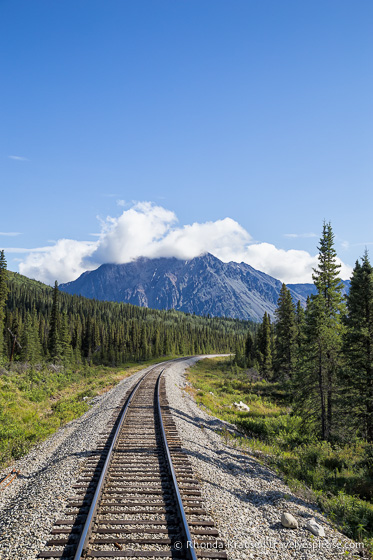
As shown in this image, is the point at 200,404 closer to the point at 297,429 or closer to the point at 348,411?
the point at 297,429

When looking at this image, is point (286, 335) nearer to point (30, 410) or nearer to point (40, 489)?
point (30, 410)

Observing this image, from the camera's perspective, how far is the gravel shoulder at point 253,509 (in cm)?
600

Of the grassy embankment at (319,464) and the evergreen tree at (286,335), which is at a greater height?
the evergreen tree at (286,335)

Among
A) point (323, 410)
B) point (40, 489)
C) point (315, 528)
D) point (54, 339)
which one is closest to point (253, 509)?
point (315, 528)

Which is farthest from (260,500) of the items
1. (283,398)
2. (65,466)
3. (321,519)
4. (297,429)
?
(283,398)

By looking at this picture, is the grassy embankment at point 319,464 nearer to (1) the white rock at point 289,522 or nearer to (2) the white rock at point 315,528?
(2) the white rock at point 315,528

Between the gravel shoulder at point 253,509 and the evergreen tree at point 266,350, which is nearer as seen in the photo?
the gravel shoulder at point 253,509

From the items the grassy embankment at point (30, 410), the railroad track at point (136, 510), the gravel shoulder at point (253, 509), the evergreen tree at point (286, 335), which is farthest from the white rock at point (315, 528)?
the evergreen tree at point (286, 335)

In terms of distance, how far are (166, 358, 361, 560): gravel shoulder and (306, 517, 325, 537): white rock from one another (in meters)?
0.10

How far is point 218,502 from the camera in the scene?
7488mm

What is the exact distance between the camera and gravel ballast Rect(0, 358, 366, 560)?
5945mm

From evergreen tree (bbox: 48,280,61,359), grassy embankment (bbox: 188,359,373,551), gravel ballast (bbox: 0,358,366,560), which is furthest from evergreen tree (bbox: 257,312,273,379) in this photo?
gravel ballast (bbox: 0,358,366,560)

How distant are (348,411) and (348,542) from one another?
1402cm

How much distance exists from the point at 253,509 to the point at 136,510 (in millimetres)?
2816
